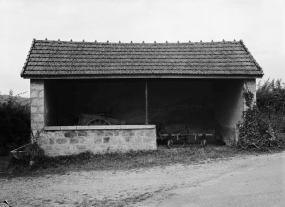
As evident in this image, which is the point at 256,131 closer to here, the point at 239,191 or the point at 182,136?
the point at 182,136

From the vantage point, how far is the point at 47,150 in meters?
9.95

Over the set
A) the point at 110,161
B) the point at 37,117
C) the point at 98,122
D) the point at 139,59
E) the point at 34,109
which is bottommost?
the point at 110,161

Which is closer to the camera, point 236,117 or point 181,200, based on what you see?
point 181,200

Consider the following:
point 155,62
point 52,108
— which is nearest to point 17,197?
point 52,108

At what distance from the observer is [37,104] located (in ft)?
33.0

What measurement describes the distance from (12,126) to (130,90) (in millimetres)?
4876

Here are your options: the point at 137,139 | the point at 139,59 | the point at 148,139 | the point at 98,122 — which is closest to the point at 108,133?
the point at 137,139

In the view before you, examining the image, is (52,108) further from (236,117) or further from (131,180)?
(236,117)

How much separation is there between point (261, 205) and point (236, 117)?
21.6 ft

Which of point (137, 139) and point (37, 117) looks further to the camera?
point (137, 139)

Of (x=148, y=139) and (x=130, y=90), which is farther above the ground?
(x=130, y=90)

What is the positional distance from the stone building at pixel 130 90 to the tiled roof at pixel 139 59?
0.10 ft

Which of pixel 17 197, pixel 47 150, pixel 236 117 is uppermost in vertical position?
pixel 236 117

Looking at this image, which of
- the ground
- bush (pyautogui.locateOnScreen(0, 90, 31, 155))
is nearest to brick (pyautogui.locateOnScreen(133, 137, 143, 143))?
the ground
